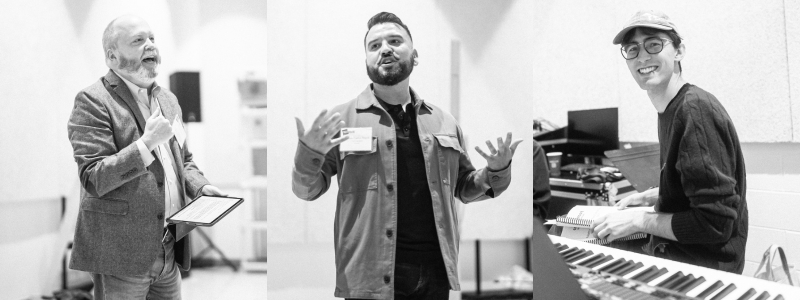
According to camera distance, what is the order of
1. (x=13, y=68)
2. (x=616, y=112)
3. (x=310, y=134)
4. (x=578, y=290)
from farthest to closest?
(x=13, y=68), (x=310, y=134), (x=616, y=112), (x=578, y=290)

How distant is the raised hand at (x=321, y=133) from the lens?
63.4 inches

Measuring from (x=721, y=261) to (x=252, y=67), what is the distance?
284 centimetres

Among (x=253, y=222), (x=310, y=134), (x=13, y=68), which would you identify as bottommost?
(x=253, y=222)

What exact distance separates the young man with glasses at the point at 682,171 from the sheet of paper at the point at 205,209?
1323 mm

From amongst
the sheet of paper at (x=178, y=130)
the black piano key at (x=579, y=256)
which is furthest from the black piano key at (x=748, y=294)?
the sheet of paper at (x=178, y=130)

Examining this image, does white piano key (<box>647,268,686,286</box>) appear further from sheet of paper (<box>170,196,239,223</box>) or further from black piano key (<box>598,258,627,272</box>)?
sheet of paper (<box>170,196,239,223</box>)

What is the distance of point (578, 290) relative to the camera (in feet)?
1.53

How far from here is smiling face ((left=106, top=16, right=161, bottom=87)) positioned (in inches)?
81.8

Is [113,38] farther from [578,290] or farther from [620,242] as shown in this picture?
[578,290]

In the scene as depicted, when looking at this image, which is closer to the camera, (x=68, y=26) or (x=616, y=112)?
(x=616, y=112)

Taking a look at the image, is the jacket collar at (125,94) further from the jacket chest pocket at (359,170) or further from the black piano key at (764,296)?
the black piano key at (764,296)

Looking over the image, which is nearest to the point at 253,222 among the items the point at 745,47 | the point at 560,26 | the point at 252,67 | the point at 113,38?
the point at 252,67

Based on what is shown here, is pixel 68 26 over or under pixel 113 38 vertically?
over

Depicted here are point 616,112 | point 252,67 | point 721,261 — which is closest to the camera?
point 721,261
